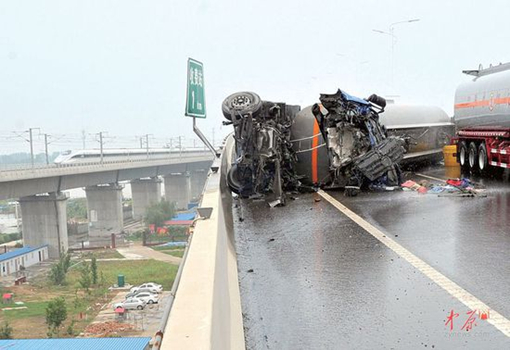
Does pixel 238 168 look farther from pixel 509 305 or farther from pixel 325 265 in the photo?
pixel 509 305

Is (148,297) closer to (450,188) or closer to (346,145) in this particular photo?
(346,145)

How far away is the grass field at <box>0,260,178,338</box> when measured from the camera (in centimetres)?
4041

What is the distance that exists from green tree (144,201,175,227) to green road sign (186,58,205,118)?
71.5m

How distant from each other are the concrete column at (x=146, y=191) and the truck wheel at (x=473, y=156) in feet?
250

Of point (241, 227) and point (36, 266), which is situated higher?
point (241, 227)

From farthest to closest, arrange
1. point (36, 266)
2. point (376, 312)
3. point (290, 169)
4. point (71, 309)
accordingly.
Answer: point (36, 266)
point (71, 309)
point (290, 169)
point (376, 312)

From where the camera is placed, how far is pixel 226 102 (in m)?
13.4

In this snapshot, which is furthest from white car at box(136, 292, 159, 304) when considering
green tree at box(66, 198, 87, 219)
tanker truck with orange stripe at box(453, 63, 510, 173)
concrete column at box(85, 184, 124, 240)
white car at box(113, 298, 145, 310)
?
green tree at box(66, 198, 87, 219)

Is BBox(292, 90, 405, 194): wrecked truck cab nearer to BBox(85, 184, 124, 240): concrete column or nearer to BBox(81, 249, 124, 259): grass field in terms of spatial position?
BBox(81, 249, 124, 259): grass field

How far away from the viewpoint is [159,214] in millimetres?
83875

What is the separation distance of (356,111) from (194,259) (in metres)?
9.93

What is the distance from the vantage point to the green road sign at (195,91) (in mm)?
11266

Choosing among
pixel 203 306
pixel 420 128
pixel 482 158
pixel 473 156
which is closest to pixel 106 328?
pixel 420 128

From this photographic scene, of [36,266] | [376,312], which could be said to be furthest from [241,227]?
[36,266]
